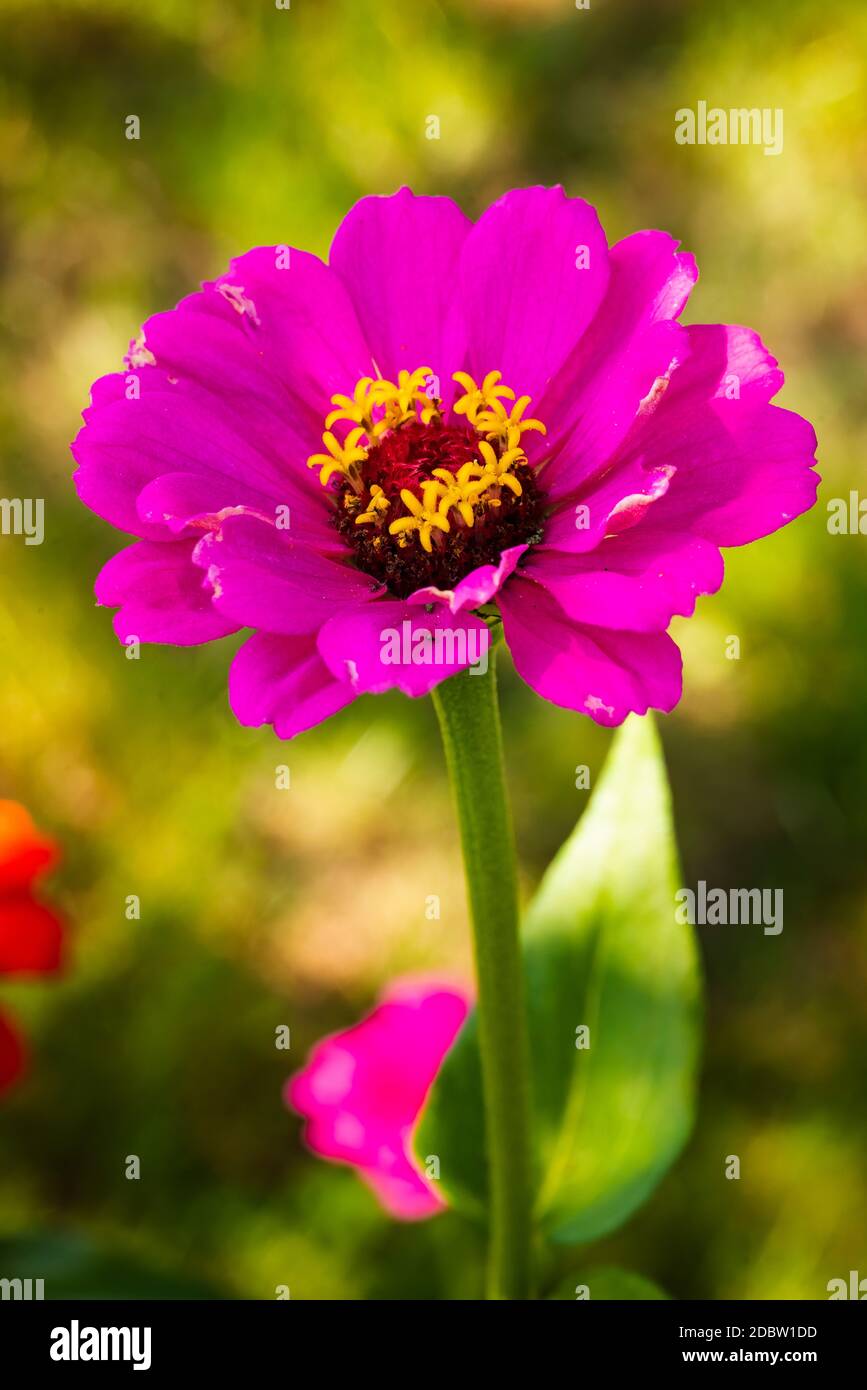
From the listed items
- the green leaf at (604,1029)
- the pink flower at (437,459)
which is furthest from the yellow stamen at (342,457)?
the green leaf at (604,1029)

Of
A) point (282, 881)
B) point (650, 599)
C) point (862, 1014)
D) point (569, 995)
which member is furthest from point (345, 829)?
point (650, 599)

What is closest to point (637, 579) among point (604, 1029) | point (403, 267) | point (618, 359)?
point (618, 359)

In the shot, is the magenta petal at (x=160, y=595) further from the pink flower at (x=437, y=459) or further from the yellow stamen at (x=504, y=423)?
the yellow stamen at (x=504, y=423)

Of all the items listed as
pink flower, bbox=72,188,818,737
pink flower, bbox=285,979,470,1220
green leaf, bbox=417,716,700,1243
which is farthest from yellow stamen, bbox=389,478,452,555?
pink flower, bbox=285,979,470,1220

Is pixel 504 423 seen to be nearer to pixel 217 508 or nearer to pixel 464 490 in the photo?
pixel 464 490

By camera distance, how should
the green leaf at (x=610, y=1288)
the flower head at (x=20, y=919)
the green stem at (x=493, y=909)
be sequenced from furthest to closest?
the flower head at (x=20, y=919) < the green leaf at (x=610, y=1288) < the green stem at (x=493, y=909)

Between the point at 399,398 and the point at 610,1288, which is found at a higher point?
the point at 399,398

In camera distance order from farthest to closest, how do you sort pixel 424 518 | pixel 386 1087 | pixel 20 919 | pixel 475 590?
1. pixel 386 1087
2. pixel 20 919
3. pixel 424 518
4. pixel 475 590
